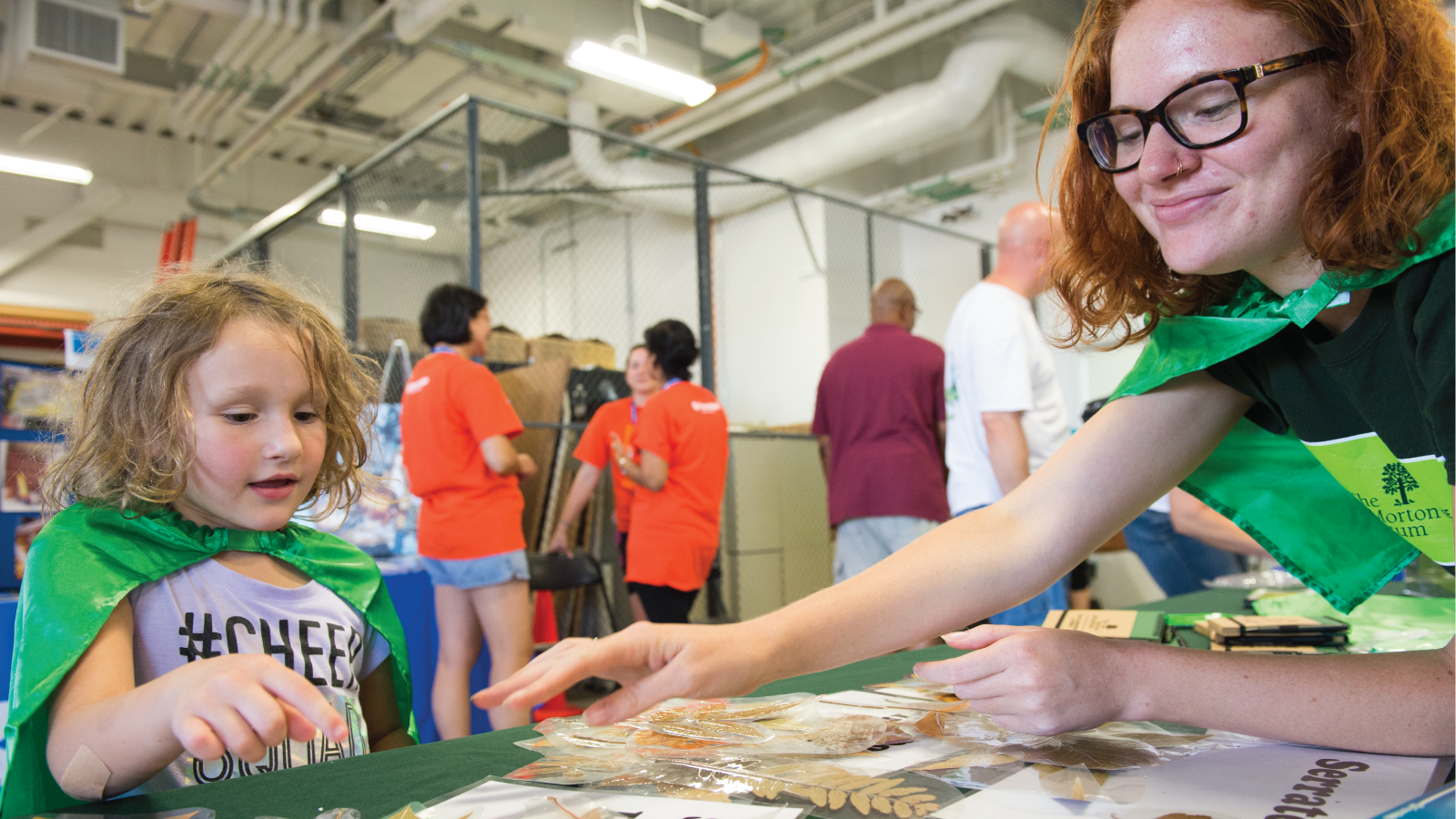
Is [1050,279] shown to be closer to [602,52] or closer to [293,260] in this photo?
[602,52]

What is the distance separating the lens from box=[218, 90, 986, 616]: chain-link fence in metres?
4.83

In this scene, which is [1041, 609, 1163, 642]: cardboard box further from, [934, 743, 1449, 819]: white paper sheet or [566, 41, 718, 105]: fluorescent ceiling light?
[566, 41, 718, 105]: fluorescent ceiling light

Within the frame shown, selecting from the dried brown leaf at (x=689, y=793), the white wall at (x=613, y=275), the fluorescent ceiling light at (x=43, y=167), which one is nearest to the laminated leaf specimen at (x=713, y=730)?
the dried brown leaf at (x=689, y=793)

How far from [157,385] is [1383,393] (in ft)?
3.62

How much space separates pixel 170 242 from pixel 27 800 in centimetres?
901

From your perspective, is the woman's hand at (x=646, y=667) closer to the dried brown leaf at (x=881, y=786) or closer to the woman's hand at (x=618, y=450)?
the dried brown leaf at (x=881, y=786)

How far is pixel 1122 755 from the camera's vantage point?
65 cm

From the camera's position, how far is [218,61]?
20.5ft

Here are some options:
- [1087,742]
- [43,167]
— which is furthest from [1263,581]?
[43,167]

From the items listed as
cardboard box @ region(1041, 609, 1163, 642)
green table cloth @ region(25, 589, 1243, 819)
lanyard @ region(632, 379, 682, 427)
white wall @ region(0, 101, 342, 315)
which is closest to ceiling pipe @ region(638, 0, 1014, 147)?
lanyard @ region(632, 379, 682, 427)

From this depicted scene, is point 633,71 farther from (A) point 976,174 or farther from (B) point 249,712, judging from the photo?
(B) point 249,712

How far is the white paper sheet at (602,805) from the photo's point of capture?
54 centimetres

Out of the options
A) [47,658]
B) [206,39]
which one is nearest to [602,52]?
[206,39]

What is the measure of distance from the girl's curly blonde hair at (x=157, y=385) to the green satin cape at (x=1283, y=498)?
87 centimetres
